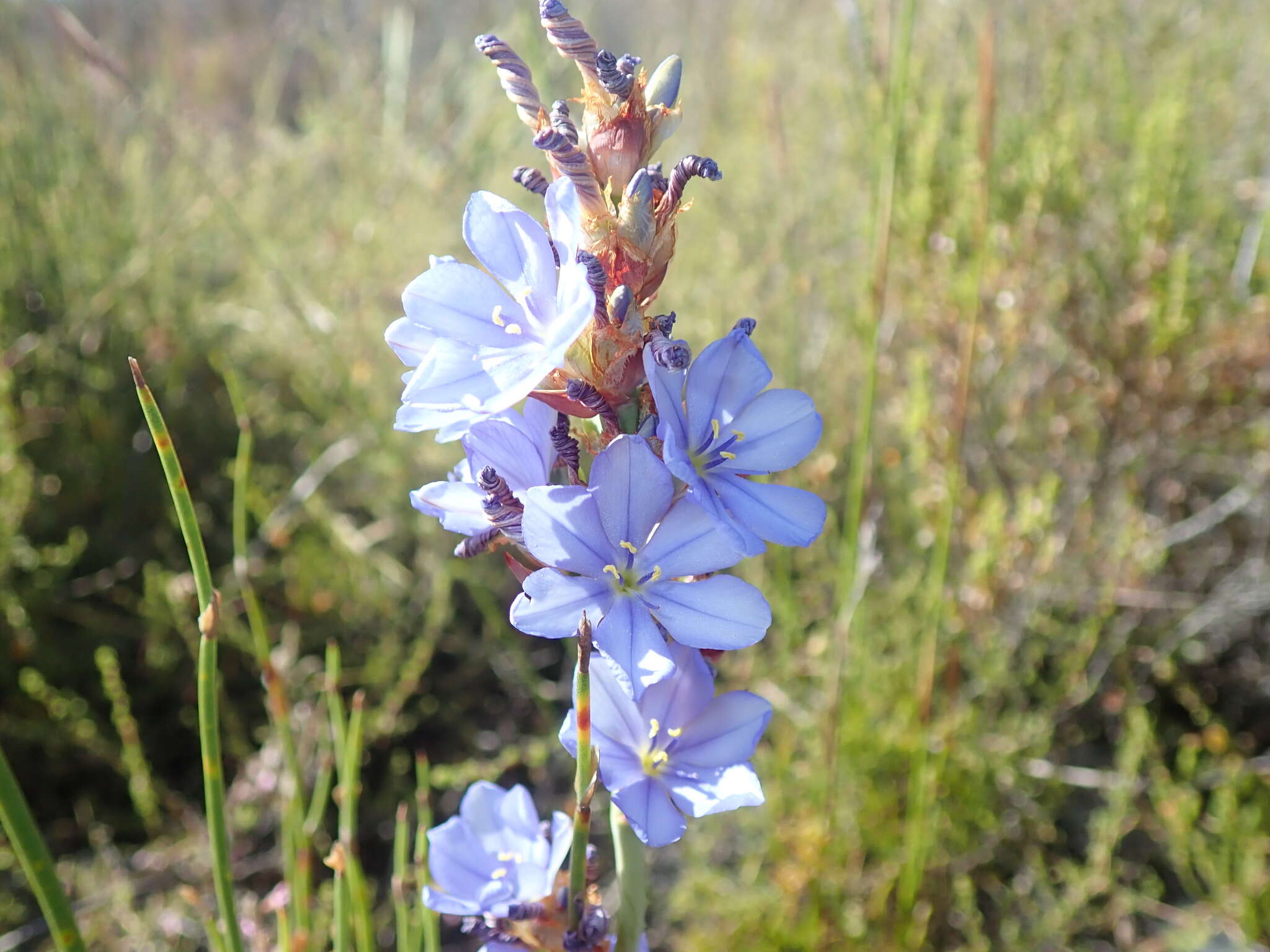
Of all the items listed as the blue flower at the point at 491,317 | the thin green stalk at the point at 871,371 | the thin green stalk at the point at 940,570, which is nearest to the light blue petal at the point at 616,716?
the blue flower at the point at 491,317

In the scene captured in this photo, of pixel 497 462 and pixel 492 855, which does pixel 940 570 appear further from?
pixel 497 462

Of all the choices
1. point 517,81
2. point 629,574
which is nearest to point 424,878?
point 629,574

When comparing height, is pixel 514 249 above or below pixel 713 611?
above

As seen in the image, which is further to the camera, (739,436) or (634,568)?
(739,436)

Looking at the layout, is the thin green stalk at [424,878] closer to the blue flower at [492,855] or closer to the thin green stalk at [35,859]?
the blue flower at [492,855]

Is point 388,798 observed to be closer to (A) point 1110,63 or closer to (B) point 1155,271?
(B) point 1155,271

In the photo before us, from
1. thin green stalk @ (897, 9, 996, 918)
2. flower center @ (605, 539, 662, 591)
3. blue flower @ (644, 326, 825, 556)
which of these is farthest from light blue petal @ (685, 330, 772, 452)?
thin green stalk @ (897, 9, 996, 918)

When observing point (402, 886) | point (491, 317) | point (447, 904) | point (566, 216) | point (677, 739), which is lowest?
point (402, 886)
